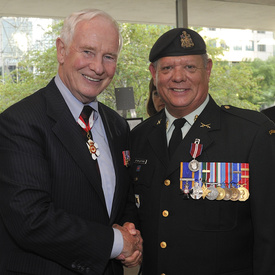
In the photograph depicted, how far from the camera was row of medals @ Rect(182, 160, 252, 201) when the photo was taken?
1773 millimetres

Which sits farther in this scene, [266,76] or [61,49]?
[266,76]

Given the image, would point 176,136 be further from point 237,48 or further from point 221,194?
point 237,48

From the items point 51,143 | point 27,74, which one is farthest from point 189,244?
point 27,74

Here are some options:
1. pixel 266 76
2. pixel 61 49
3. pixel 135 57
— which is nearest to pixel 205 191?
pixel 61 49

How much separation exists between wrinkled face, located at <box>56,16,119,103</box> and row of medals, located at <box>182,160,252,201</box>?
56 centimetres

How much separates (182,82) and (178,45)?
6.8 inches

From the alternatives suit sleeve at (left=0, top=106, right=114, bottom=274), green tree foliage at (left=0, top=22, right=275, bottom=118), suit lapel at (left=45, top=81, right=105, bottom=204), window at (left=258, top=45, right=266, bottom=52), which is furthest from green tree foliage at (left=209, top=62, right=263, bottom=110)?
suit sleeve at (left=0, top=106, right=114, bottom=274)

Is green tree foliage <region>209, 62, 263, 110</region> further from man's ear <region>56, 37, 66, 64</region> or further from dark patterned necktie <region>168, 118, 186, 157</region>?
man's ear <region>56, 37, 66, 64</region>

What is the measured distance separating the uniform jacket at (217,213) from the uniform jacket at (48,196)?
0.89ft

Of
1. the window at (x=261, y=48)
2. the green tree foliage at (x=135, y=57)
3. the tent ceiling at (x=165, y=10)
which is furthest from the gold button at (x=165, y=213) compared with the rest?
the window at (x=261, y=48)

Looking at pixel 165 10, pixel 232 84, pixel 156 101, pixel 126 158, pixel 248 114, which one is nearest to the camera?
pixel 248 114

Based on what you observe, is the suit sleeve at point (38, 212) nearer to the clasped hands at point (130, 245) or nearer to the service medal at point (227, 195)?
the clasped hands at point (130, 245)

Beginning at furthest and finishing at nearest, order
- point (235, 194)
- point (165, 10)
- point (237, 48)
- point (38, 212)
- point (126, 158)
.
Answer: point (237, 48)
point (165, 10)
point (126, 158)
point (235, 194)
point (38, 212)

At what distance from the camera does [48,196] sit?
62.6 inches
